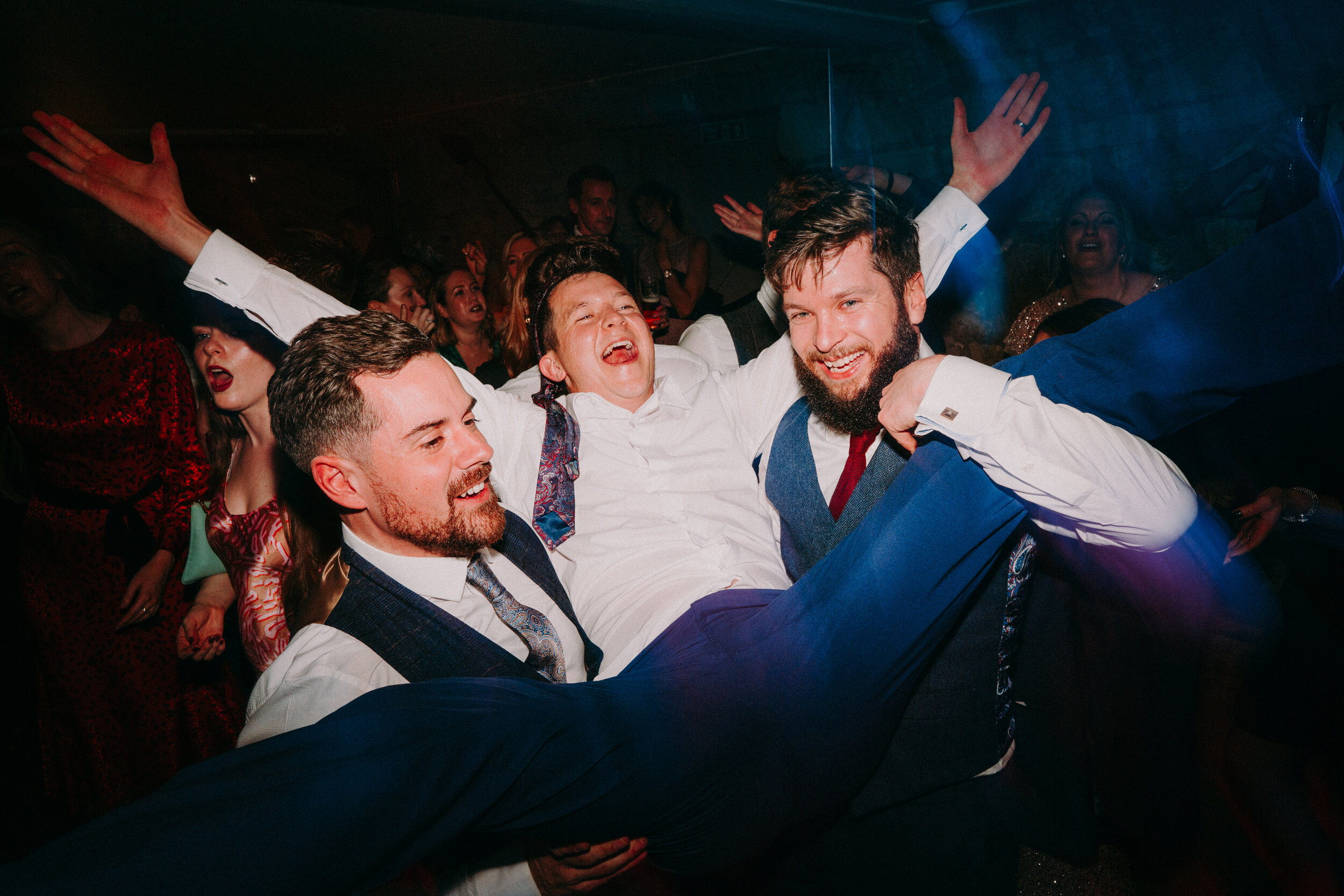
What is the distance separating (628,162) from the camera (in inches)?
184

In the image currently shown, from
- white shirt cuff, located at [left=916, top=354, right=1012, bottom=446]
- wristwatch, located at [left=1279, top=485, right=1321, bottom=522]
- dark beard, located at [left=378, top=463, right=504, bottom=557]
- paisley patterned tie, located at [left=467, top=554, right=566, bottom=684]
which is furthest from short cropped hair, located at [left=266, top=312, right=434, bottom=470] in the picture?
wristwatch, located at [left=1279, top=485, right=1321, bottom=522]

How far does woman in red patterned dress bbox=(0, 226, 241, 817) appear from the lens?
229 centimetres

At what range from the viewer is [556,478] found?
1.73m

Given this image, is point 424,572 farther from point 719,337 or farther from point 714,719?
point 719,337

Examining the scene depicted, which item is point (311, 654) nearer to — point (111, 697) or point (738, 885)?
point (738, 885)

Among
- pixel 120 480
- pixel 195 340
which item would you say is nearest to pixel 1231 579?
pixel 195 340

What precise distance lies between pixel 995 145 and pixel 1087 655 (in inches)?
58.5

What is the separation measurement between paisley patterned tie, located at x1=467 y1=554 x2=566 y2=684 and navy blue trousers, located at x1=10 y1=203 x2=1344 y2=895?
0.20 meters

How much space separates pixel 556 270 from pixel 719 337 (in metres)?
0.78

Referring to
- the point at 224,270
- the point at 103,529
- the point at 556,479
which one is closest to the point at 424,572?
the point at 556,479

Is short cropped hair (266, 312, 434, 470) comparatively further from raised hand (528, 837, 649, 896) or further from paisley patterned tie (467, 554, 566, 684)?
Answer: raised hand (528, 837, 649, 896)

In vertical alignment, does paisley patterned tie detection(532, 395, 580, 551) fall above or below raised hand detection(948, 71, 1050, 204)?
below

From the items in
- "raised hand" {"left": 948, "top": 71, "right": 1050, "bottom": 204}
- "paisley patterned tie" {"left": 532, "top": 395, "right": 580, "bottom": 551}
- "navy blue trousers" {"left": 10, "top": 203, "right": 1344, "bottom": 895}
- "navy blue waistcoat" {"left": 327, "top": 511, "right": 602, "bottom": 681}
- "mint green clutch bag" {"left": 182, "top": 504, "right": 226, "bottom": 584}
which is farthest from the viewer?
"mint green clutch bag" {"left": 182, "top": 504, "right": 226, "bottom": 584}

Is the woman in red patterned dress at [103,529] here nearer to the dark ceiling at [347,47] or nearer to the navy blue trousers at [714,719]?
the dark ceiling at [347,47]
